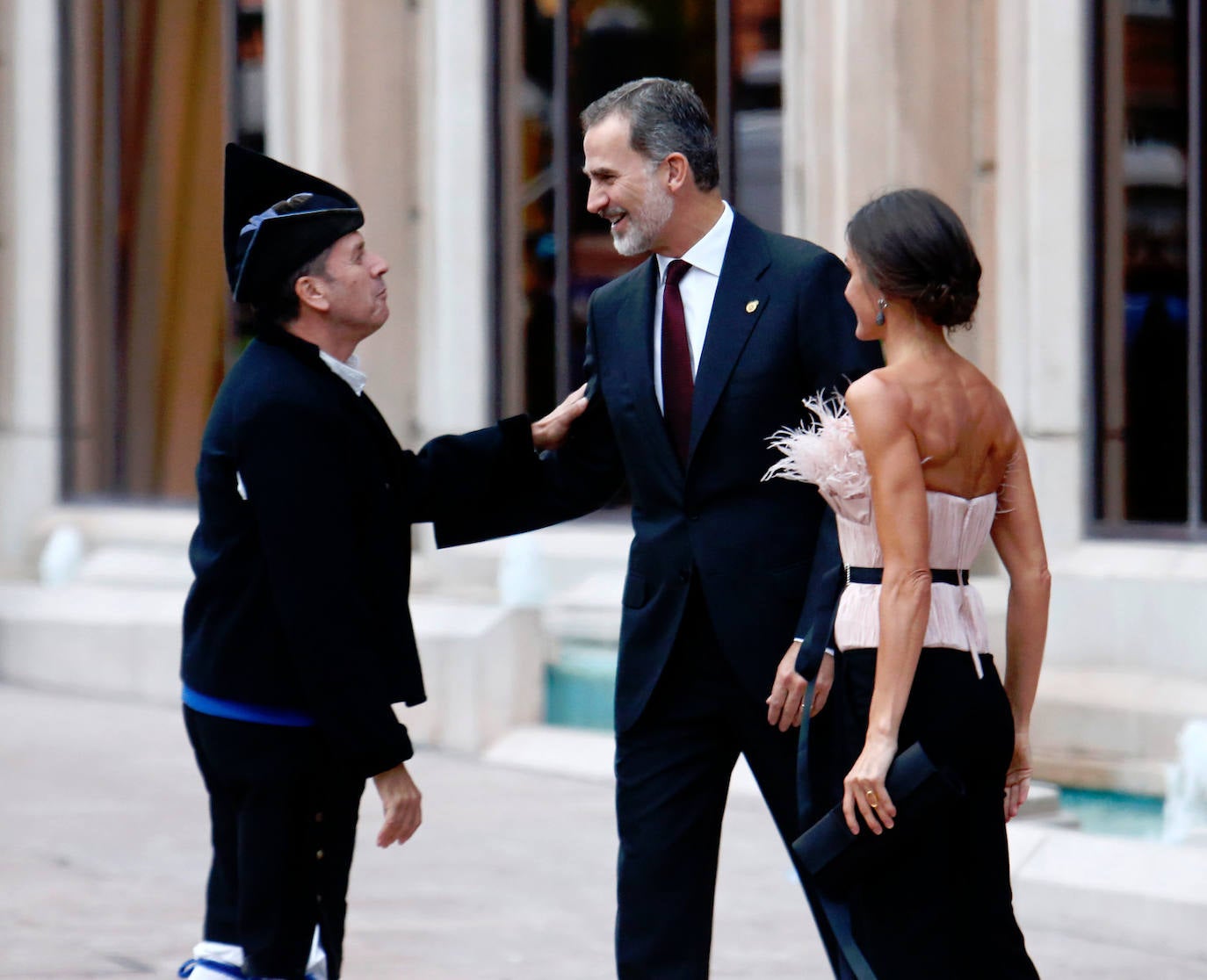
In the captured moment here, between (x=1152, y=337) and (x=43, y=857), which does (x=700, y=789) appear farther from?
(x=1152, y=337)

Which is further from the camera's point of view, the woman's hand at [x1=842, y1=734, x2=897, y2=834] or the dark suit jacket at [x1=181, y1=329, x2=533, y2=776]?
the dark suit jacket at [x1=181, y1=329, x2=533, y2=776]

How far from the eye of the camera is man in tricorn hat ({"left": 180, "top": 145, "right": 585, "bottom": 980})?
3.62 meters

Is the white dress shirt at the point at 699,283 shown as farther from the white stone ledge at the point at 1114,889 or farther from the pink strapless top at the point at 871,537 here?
the white stone ledge at the point at 1114,889

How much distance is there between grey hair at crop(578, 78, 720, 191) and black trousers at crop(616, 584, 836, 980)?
865mm

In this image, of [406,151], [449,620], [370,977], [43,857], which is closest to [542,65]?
[406,151]

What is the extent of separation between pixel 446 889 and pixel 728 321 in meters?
3.15

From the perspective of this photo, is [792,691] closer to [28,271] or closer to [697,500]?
[697,500]

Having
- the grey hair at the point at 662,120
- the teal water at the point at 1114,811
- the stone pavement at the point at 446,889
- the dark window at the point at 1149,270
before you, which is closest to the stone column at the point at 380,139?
the stone pavement at the point at 446,889

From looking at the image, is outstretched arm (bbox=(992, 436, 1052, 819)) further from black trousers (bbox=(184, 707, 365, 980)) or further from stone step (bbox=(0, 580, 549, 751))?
stone step (bbox=(0, 580, 549, 751))

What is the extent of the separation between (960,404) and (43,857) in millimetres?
4650

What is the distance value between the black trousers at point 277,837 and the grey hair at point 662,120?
132 cm

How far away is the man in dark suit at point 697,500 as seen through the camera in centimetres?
388

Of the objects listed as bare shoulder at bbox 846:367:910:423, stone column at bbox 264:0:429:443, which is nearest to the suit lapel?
bare shoulder at bbox 846:367:910:423

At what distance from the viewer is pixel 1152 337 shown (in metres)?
8.26
